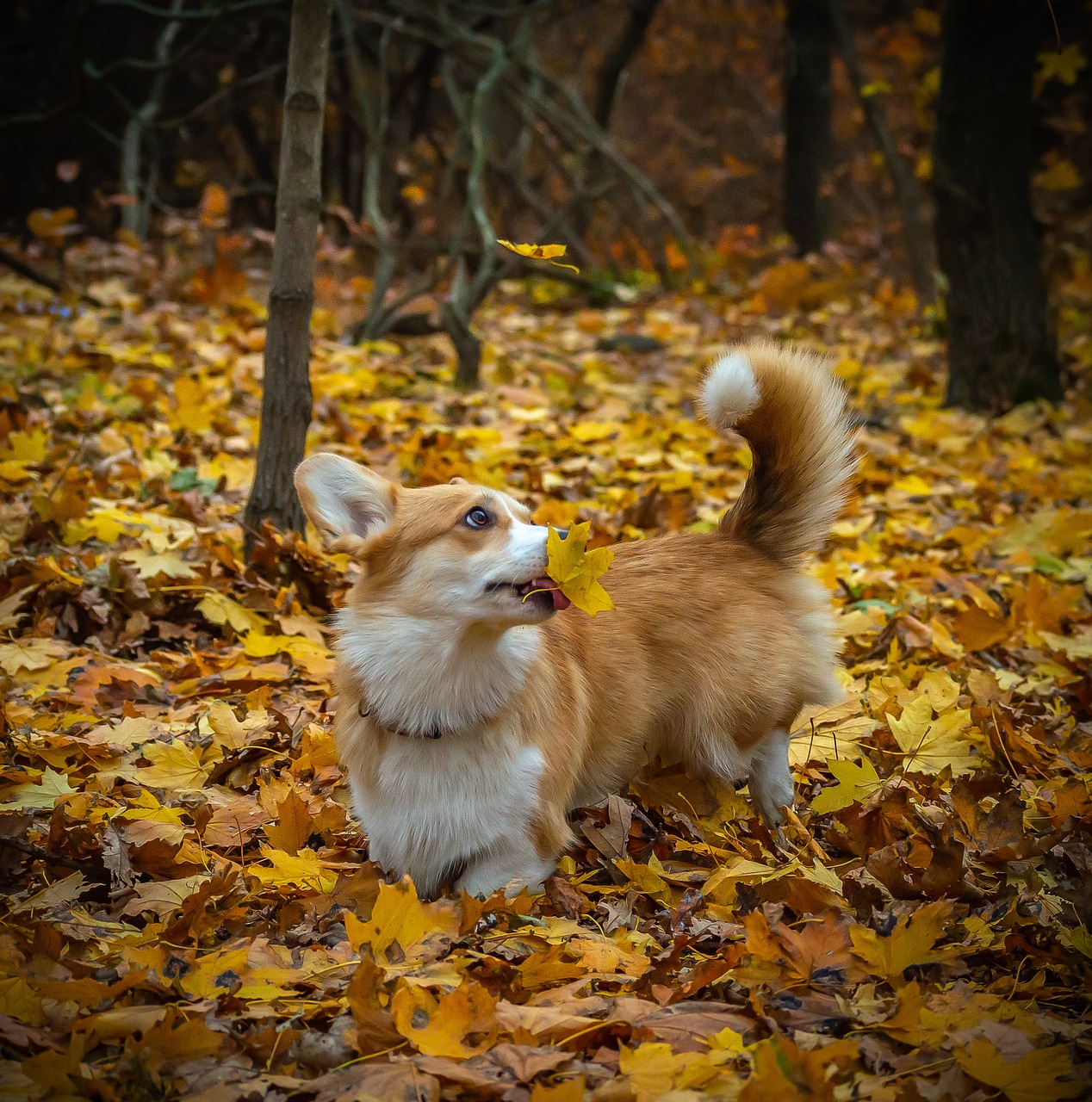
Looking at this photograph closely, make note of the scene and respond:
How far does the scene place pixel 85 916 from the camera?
211 cm

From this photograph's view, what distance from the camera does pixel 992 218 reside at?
6.47m

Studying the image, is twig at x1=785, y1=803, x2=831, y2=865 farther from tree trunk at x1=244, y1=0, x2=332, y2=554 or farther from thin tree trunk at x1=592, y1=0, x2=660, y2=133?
thin tree trunk at x1=592, y1=0, x2=660, y2=133

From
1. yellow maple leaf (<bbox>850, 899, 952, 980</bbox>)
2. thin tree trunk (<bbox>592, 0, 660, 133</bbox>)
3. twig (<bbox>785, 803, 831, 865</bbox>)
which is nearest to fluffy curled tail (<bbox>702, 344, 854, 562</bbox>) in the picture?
twig (<bbox>785, 803, 831, 865</bbox>)

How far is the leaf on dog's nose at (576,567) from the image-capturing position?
2219 millimetres

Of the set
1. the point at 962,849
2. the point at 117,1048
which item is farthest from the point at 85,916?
the point at 962,849

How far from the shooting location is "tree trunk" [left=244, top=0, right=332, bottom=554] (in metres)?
3.44

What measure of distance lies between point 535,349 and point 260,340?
83.2 inches

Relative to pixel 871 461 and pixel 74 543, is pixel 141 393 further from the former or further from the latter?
pixel 871 461

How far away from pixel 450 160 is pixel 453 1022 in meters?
7.13

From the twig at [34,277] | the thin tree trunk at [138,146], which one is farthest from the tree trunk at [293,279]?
the thin tree trunk at [138,146]

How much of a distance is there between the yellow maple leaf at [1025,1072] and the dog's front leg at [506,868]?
99 centimetres

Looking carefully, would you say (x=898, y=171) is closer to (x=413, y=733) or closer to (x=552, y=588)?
(x=552, y=588)

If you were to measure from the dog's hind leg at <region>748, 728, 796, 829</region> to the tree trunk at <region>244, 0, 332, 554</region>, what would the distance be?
1.75 meters

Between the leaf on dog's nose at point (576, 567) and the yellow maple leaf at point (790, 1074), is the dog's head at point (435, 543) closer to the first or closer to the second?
the leaf on dog's nose at point (576, 567)
